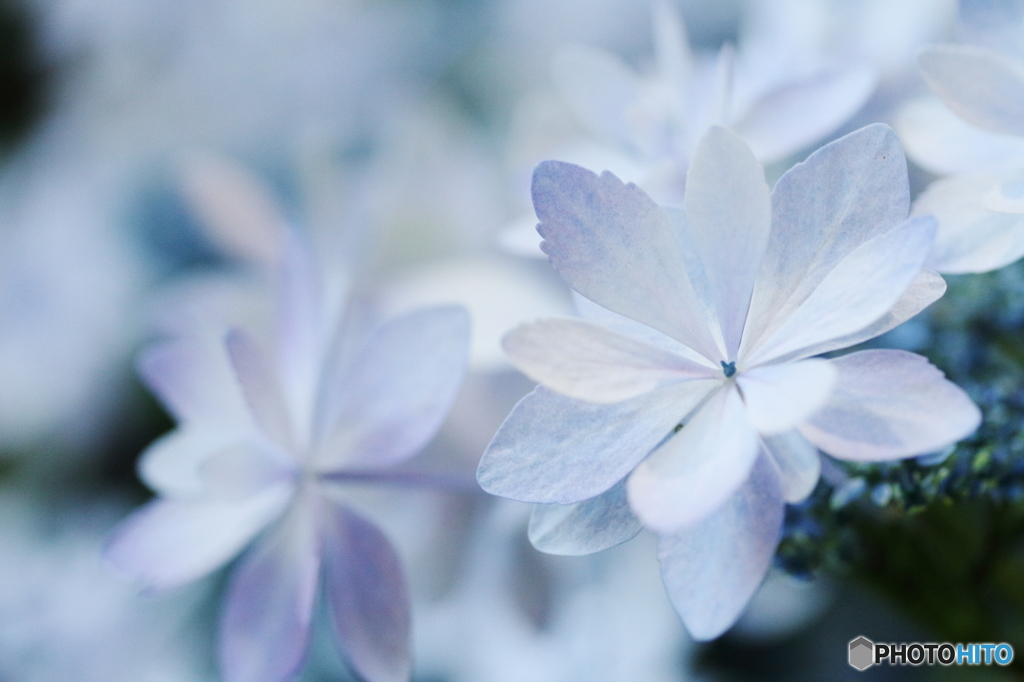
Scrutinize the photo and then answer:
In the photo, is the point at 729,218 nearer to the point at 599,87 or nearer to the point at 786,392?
the point at 786,392

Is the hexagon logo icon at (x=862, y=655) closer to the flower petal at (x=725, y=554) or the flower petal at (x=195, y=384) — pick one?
the flower petal at (x=725, y=554)

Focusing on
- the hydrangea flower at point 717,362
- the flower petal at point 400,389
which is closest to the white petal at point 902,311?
the hydrangea flower at point 717,362

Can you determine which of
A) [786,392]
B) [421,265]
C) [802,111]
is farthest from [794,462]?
[421,265]

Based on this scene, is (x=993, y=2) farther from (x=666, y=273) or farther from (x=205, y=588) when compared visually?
(x=205, y=588)

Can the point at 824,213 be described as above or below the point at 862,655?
above

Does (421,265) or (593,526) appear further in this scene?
(421,265)

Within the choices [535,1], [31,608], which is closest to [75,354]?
[31,608]
